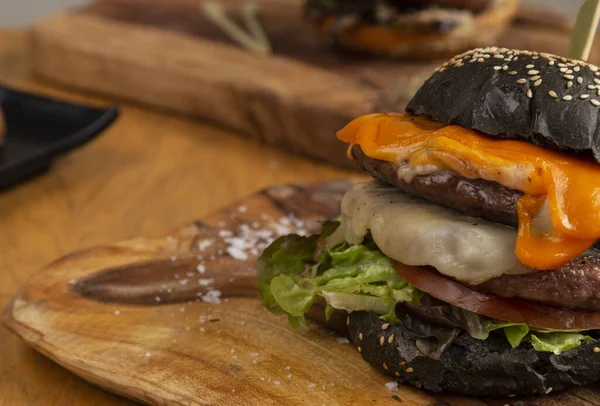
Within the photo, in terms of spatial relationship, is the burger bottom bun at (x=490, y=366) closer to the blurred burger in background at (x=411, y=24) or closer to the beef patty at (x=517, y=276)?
the beef patty at (x=517, y=276)

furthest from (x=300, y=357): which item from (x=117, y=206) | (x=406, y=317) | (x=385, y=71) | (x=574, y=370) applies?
(x=385, y=71)

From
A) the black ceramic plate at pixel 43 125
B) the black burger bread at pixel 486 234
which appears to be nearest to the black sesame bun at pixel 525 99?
the black burger bread at pixel 486 234

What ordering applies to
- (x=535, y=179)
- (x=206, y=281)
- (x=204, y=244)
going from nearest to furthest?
(x=535, y=179) → (x=206, y=281) → (x=204, y=244)

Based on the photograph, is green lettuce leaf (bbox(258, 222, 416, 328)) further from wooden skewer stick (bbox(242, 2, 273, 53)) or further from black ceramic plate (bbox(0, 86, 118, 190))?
wooden skewer stick (bbox(242, 2, 273, 53))

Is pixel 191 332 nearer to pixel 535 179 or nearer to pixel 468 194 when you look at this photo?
pixel 468 194

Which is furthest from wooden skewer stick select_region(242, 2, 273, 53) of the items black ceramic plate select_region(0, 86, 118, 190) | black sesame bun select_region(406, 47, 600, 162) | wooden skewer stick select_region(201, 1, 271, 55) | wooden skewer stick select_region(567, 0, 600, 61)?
black sesame bun select_region(406, 47, 600, 162)

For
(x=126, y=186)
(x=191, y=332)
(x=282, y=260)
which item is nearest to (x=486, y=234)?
(x=282, y=260)

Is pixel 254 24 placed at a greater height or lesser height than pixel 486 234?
lesser

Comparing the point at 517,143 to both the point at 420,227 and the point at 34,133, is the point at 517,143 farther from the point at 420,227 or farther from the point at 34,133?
the point at 34,133
